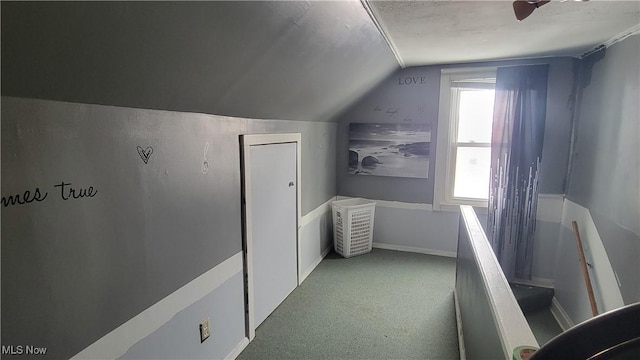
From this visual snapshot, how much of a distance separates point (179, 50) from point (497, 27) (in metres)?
2.04

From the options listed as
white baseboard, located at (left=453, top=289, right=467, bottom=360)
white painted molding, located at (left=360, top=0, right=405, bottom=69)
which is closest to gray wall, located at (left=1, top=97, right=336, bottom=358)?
white painted molding, located at (left=360, top=0, right=405, bottom=69)

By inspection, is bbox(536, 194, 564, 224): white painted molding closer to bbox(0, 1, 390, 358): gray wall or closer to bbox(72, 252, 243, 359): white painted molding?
bbox(0, 1, 390, 358): gray wall

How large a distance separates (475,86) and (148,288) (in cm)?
351

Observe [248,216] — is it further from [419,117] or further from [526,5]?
[419,117]

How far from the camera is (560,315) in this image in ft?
9.67

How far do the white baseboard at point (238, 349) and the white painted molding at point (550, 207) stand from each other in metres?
3.08

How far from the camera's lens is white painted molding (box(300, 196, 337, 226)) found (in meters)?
3.23

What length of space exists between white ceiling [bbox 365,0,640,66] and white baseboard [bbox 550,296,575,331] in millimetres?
2310

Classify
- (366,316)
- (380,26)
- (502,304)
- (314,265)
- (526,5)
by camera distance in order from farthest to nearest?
(314,265) → (366,316) → (380,26) → (526,5) → (502,304)

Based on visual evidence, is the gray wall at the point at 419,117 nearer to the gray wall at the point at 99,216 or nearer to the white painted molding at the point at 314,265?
the white painted molding at the point at 314,265

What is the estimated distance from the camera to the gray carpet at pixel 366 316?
7.30 ft

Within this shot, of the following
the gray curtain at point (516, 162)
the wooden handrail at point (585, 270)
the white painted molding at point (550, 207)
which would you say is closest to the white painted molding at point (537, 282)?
the gray curtain at point (516, 162)

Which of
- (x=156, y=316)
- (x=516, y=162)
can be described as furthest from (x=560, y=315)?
(x=156, y=316)

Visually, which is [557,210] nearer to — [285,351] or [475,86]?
[475,86]
